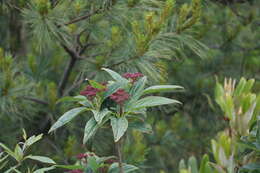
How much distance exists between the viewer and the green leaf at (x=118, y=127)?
946mm

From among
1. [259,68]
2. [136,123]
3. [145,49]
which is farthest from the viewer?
[259,68]

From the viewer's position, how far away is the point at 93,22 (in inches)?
67.8

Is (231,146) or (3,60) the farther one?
(3,60)

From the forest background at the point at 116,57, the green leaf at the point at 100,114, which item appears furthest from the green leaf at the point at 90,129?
the forest background at the point at 116,57

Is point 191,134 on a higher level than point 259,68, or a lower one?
lower

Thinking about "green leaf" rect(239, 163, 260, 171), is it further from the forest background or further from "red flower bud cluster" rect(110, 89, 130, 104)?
"red flower bud cluster" rect(110, 89, 130, 104)

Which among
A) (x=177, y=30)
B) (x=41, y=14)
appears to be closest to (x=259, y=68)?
(x=177, y=30)

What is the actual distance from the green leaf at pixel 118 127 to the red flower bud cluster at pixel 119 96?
0.04 metres

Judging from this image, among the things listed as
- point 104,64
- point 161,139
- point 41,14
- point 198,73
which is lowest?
point 161,139

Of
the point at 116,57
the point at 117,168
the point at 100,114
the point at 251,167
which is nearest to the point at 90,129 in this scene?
the point at 100,114

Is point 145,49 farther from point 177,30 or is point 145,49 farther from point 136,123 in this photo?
point 136,123

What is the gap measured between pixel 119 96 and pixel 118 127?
6 cm

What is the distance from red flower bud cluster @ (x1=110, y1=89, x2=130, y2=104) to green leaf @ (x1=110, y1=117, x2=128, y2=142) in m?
0.04

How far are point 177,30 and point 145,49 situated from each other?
8.3 inches
